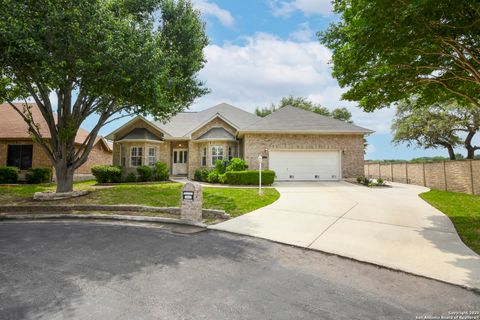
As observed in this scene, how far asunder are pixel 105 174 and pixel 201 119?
422 inches

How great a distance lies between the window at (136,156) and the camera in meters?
20.7

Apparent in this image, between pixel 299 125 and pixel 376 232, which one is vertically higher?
pixel 299 125

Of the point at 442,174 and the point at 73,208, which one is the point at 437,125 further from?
the point at 73,208

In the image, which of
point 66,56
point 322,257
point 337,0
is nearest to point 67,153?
point 66,56

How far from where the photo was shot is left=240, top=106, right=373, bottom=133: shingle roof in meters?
18.9

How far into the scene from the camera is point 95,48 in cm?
910

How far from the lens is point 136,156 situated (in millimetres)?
20750

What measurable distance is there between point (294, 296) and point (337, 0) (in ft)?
30.7

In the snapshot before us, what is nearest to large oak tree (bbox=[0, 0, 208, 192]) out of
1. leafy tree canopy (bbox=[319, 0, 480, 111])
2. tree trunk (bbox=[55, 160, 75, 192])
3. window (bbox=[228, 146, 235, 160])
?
tree trunk (bbox=[55, 160, 75, 192])

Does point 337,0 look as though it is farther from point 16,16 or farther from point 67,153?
point 67,153

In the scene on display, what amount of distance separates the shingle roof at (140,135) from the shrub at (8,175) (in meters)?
7.46

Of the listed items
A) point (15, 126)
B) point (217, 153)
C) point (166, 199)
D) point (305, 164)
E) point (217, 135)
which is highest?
point (15, 126)

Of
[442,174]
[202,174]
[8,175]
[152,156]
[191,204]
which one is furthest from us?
[152,156]

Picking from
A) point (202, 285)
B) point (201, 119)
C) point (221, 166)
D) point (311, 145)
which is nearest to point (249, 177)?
point (221, 166)
